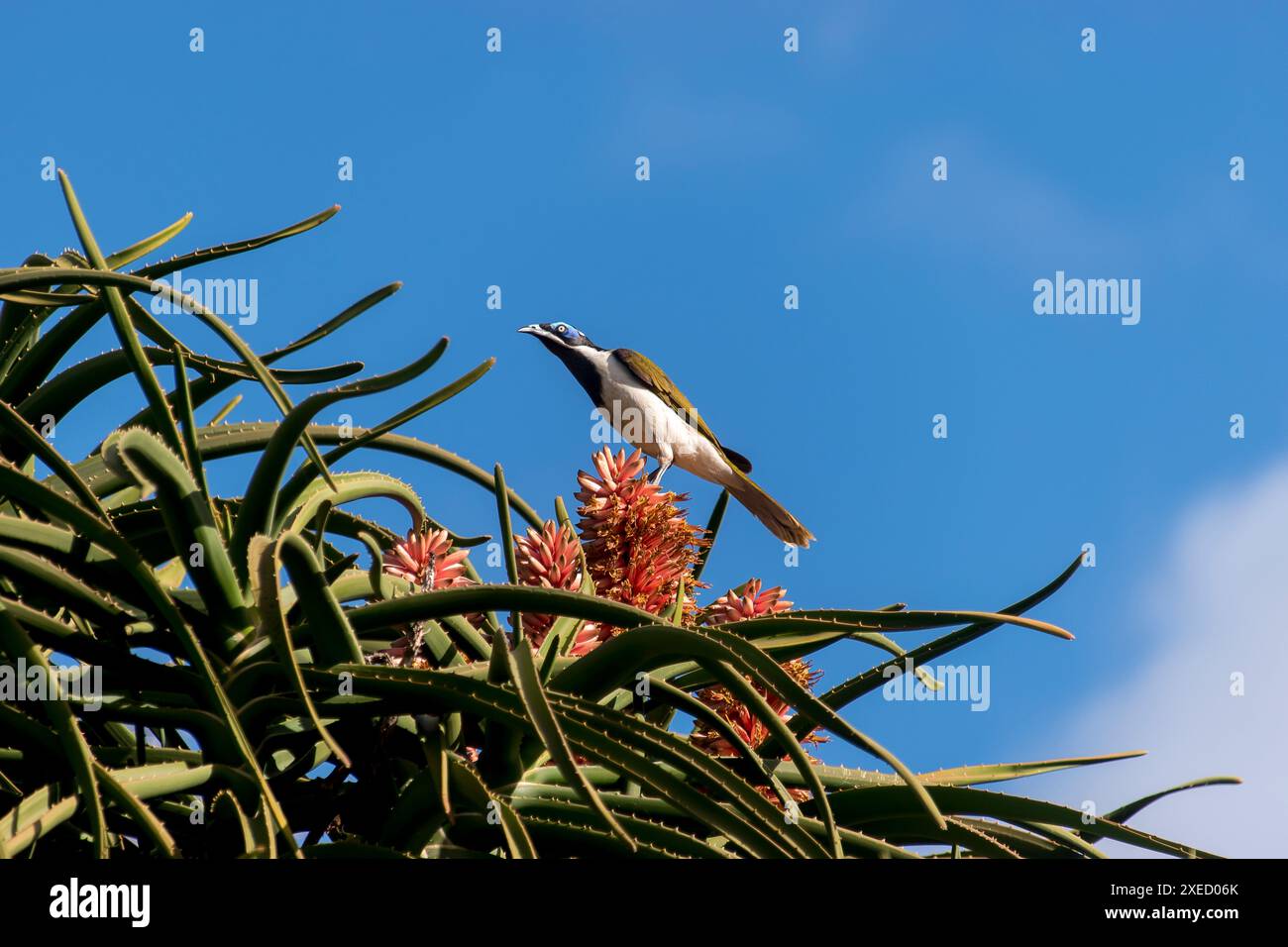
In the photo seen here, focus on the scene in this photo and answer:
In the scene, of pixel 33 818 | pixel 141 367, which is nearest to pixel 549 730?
pixel 33 818

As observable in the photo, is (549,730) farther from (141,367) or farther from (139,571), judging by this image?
(141,367)

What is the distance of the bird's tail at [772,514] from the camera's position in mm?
5961

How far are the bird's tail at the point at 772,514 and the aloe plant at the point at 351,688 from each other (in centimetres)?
328

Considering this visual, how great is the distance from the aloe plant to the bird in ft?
10.8

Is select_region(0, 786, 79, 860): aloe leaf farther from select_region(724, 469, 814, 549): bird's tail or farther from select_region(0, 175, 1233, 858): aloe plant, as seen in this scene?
select_region(724, 469, 814, 549): bird's tail

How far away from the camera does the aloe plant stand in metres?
1.88

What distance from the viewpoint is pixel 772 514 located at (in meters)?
6.05

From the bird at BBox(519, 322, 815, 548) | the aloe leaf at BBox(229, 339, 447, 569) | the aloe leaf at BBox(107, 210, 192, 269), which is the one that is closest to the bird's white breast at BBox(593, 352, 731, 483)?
the bird at BBox(519, 322, 815, 548)

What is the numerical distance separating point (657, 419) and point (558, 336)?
1073 mm

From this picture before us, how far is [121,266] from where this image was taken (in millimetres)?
3006
